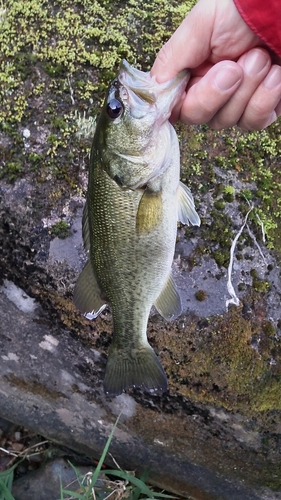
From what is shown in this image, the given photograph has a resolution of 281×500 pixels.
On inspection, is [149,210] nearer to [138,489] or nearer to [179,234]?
[179,234]

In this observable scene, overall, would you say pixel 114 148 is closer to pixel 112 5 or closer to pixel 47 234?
pixel 47 234

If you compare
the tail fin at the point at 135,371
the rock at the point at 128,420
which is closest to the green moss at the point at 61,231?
the rock at the point at 128,420

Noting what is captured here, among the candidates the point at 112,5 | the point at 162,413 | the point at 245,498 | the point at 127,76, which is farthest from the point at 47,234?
the point at 245,498

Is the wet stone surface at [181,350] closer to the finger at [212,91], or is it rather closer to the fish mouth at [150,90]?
the finger at [212,91]

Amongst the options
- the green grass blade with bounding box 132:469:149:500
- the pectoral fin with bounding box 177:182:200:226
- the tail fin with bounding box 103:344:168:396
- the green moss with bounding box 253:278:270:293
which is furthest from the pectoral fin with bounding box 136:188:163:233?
the green grass blade with bounding box 132:469:149:500

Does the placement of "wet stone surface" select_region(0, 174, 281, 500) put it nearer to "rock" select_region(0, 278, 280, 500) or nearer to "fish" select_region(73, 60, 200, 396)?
"rock" select_region(0, 278, 280, 500)

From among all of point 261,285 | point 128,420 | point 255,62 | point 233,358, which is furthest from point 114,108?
point 128,420
